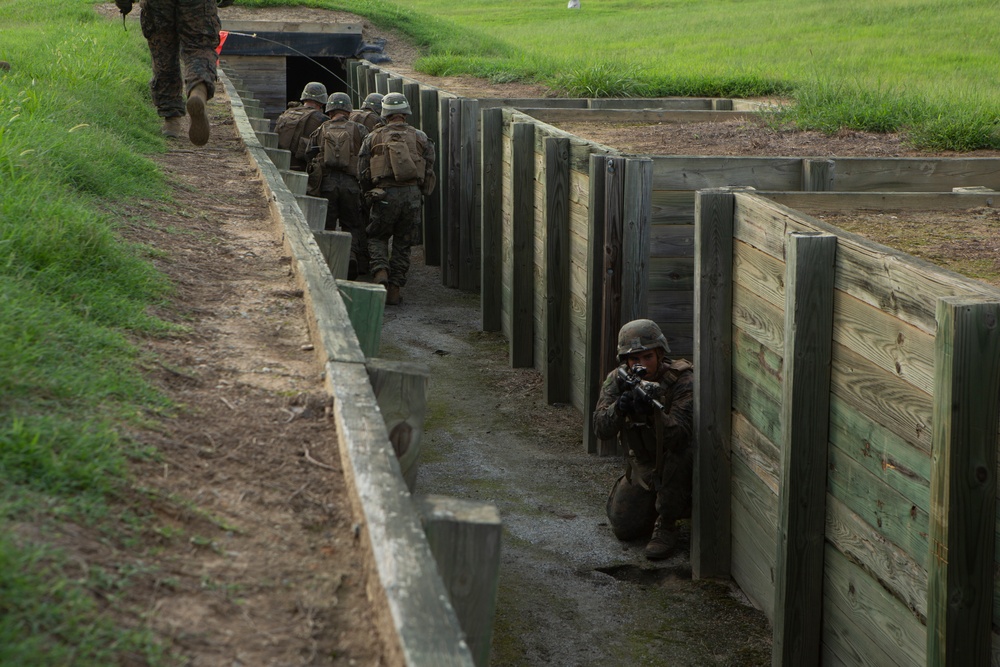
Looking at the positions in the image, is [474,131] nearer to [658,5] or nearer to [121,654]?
[121,654]

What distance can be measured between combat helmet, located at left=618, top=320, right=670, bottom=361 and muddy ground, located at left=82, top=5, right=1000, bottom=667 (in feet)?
3.33

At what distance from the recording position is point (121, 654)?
73.0 inches

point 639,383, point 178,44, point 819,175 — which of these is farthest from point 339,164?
point 639,383

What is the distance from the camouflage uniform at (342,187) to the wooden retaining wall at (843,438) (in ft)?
21.1

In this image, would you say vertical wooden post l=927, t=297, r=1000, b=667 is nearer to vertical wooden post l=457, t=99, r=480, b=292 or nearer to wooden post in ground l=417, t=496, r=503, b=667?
wooden post in ground l=417, t=496, r=503, b=667

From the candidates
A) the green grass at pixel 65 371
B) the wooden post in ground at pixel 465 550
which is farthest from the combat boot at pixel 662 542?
the wooden post in ground at pixel 465 550

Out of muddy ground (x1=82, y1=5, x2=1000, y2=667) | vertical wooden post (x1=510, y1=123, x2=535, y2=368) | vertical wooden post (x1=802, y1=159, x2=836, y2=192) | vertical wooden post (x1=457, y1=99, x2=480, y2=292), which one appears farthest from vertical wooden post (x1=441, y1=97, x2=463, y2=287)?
vertical wooden post (x1=802, y1=159, x2=836, y2=192)

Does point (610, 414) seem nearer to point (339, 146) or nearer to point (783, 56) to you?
point (339, 146)

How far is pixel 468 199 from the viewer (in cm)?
1111

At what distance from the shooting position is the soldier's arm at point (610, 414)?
5379mm

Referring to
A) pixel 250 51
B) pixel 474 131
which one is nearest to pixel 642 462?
pixel 474 131

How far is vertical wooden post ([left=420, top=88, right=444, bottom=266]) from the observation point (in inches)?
496

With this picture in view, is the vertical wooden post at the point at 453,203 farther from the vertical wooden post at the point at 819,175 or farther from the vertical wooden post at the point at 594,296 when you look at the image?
the vertical wooden post at the point at 819,175

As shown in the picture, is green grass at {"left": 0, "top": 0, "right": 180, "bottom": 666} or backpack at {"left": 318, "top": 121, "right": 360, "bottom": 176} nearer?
green grass at {"left": 0, "top": 0, "right": 180, "bottom": 666}
